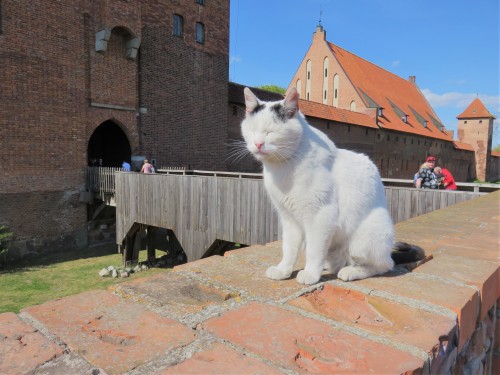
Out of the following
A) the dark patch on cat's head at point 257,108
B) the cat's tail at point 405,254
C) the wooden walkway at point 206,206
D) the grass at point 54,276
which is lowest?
the grass at point 54,276

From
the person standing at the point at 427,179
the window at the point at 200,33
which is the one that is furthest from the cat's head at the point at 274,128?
the window at the point at 200,33

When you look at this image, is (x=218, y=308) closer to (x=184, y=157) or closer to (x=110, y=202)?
(x=110, y=202)

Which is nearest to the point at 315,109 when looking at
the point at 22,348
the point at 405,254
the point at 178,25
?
the point at 178,25

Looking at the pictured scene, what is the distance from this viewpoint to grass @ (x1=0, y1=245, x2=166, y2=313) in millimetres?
10117

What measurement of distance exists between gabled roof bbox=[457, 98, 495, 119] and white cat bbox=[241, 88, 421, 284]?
6081 cm

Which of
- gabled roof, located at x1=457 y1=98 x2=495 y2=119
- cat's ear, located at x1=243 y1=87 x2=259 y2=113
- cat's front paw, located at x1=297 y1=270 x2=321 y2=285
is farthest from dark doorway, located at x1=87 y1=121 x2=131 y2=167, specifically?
gabled roof, located at x1=457 y1=98 x2=495 y2=119

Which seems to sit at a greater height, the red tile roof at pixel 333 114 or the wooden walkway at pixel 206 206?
the red tile roof at pixel 333 114

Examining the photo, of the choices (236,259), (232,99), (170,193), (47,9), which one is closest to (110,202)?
(170,193)

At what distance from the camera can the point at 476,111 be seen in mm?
53188

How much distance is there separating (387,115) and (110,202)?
2822 centimetres

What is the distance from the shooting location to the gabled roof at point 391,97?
34656 millimetres

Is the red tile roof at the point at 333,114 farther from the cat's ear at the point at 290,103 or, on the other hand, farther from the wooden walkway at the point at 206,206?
the cat's ear at the point at 290,103

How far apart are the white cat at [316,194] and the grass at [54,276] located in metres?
9.69

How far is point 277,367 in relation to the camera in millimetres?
1073
